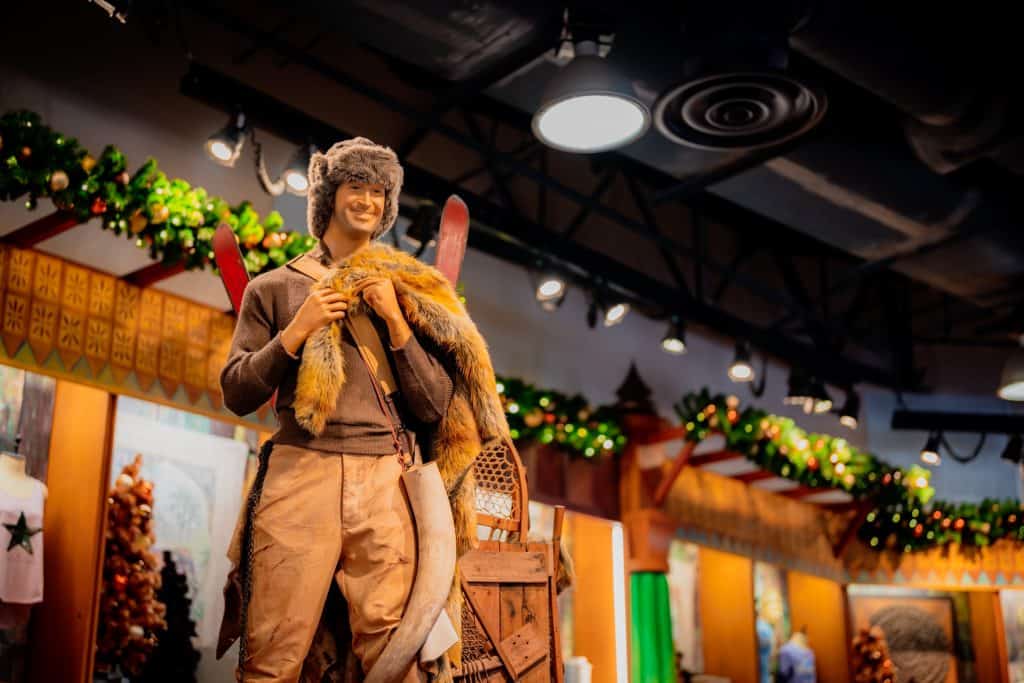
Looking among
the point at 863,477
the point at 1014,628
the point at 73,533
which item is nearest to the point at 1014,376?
the point at 863,477

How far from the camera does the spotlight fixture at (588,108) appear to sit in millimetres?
5156

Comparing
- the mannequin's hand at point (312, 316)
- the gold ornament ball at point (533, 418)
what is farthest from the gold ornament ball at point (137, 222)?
the gold ornament ball at point (533, 418)

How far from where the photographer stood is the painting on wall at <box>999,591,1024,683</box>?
1180 cm

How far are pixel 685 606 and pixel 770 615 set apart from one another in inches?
46.6

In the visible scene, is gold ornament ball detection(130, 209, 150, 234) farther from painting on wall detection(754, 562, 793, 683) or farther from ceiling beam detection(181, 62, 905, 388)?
painting on wall detection(754, 562, 793, 683)

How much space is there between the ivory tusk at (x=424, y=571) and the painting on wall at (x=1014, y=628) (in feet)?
36.5

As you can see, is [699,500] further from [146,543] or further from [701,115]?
[146,543]

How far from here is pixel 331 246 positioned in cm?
272

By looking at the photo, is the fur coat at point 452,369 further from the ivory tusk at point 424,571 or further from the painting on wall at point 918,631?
the painting on wall at point 918,631

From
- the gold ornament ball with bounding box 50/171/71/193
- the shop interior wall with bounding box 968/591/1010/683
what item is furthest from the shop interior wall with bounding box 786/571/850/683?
the gold ornament ball with bounding box 50/171/71/193

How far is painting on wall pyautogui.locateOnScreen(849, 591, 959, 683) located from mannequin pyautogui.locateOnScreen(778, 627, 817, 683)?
1.03 meters

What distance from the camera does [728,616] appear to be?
11125 mm

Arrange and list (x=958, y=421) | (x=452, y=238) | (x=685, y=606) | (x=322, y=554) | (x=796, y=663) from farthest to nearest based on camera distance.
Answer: (x=958, y=421) → (x=796, y=663) → (x=685, y=606) → (x=452, y=238) → (x=322, y=554)

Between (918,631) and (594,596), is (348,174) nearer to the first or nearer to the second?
(594,596)
